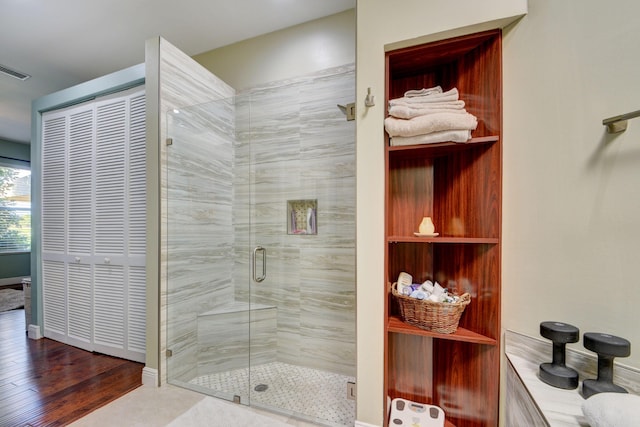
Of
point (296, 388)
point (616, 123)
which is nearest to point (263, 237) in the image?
point (296, 388)

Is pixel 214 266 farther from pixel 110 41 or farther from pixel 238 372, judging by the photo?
pixel 110 41

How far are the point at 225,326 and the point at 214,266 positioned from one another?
49 centimetres

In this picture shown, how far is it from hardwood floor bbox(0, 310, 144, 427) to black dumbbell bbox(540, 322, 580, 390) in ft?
7.35

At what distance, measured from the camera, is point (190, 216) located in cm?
225

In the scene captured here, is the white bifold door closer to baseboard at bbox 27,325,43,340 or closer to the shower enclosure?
baseboard at bbox 27,325,43,340

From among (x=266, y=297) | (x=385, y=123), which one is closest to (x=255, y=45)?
(x=385, y=123)

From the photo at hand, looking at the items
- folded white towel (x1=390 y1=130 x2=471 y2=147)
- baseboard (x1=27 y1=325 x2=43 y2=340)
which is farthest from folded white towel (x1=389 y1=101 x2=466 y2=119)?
baseboard (x1=27 y1=325 x2=43 y2=340)

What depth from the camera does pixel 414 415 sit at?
1469 millimetres

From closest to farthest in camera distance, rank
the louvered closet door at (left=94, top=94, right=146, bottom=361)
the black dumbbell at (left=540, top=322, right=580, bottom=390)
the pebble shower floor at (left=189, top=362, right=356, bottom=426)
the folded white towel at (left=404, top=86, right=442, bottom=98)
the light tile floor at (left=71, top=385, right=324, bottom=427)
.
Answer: the black dumbbell at (left=540, top=322, right=580, bottom=390) < the folded white towel at (left=404, top=86, right=442, bottom=98) < the light tile floor at (left=71, top=385, right=324, bottom=427) < the pebble shower floor at (left=189, top=362, right=356, bottom=426) < the louvered closet door at (left=94, top=94, right=146, bottom=361)

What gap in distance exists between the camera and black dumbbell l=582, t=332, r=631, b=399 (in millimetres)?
866

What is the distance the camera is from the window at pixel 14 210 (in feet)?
17.8

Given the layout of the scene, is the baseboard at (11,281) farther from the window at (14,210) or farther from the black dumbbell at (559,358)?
the black dumbbell at (559,358)

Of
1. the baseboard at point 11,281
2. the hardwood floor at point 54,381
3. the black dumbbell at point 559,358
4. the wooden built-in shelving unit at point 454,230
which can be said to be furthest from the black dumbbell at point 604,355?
the baseboard at point 11,281

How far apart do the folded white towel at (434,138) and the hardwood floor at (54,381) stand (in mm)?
2273
